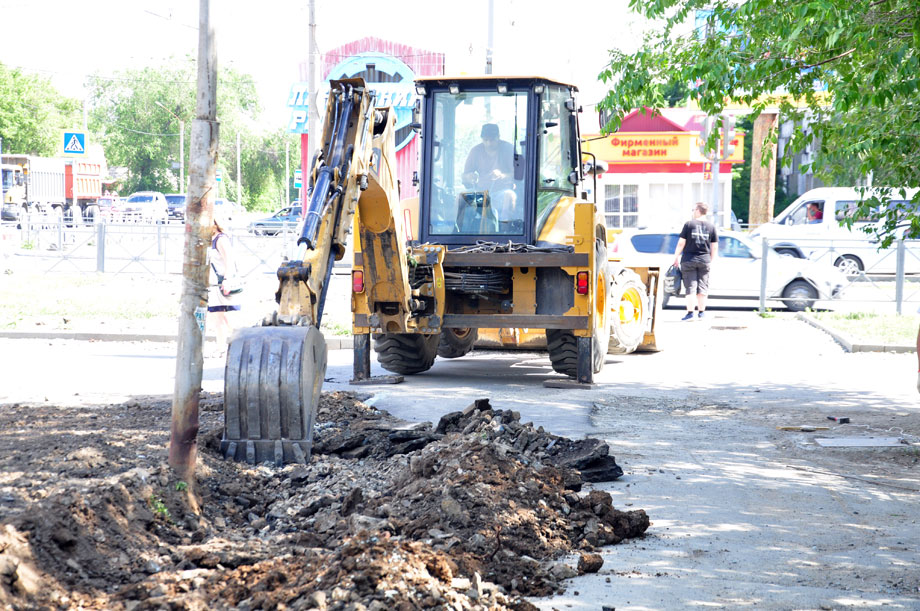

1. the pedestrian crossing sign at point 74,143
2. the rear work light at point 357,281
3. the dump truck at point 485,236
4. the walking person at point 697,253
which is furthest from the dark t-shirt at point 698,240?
the pedestrian crossing sign at point 74,143

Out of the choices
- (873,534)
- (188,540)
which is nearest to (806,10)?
(873,534)

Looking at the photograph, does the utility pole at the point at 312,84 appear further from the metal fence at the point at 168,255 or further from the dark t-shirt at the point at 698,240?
the dark t-shirt at the point at 698,240

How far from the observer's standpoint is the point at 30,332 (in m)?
15.2

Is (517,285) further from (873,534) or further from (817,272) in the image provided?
(817,272)

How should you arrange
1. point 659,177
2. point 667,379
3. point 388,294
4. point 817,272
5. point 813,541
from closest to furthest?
point 813,541, point 388,294, point 667,379, point 817,272, point 659,177

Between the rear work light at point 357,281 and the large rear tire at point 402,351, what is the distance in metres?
0.78

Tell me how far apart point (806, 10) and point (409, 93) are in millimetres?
31113

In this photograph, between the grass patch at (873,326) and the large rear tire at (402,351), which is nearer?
the large rear tire at (402,351)

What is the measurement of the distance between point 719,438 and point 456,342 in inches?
205

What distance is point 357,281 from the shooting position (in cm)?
1130

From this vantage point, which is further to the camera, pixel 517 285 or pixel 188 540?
pixel 517 285

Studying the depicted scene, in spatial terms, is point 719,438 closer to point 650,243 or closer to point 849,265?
point 650,243

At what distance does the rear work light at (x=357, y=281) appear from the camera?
11234 millimetres

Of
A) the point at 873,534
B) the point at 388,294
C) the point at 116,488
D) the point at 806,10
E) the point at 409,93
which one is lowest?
the point at 873,534
